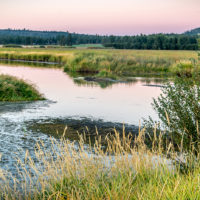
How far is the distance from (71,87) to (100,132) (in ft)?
50.3

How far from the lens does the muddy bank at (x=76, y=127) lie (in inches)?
462

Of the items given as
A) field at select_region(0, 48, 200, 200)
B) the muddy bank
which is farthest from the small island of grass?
the muddy bank

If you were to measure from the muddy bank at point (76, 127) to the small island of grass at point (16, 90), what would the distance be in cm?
504

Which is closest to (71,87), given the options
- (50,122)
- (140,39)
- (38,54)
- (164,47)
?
(50,122)

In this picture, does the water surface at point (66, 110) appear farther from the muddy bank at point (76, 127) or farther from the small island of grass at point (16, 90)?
the small island of grass at point (16, 90)

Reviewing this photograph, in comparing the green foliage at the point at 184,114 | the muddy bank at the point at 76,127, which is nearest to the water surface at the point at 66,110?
the muddy bank at the point at 76,127

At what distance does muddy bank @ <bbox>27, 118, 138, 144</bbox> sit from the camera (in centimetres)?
1174

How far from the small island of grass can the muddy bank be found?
504cm

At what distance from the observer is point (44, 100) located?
754 inches

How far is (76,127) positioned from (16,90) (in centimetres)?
722

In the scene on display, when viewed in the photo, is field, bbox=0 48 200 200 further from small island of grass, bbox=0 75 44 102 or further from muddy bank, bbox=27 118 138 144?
muddy bank, bbox=27 118 138 144

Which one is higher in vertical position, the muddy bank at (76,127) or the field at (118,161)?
the field at (118,161)

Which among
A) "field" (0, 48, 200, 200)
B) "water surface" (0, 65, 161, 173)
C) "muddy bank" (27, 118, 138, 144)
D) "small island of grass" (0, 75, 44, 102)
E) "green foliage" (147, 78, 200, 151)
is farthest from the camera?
"small island of grass" (0, 75, 44, 102)

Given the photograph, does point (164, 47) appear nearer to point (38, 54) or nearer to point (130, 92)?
point (38, 54)
